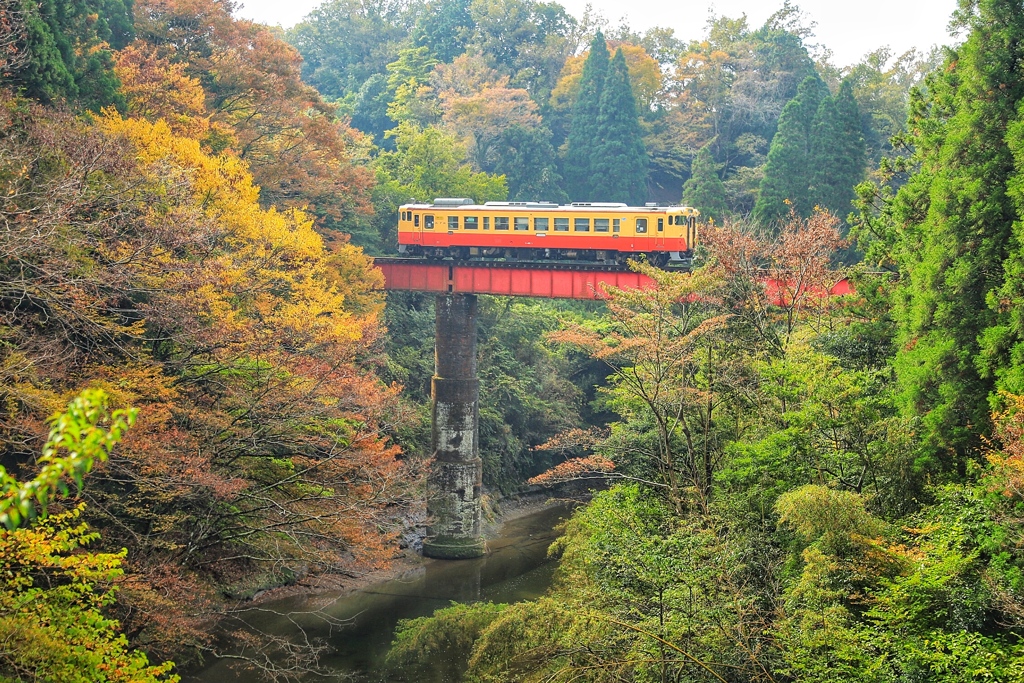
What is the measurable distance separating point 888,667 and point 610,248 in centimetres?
2057

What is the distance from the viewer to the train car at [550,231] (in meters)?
30.6

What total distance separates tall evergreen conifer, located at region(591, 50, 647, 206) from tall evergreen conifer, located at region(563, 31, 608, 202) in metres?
0.40

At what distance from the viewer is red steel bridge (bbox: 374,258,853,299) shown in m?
28.4

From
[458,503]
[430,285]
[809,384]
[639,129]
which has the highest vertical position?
[639,129]

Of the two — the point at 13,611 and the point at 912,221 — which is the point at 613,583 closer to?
the point at 13,611

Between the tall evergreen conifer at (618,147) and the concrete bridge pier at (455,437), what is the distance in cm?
2161

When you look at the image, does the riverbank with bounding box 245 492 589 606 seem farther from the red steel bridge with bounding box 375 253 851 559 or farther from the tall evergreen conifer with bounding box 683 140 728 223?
the tall evergreen conifer with bounding box 683 140 728 223

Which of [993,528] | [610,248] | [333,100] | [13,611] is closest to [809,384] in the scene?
[993,528]

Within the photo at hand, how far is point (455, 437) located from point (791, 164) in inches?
815

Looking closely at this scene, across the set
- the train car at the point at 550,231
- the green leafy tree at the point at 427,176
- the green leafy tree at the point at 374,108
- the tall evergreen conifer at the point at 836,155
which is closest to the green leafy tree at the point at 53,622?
the train car at the point at 550,231

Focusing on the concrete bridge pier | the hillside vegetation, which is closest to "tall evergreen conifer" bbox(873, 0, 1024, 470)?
the hillside vegetation

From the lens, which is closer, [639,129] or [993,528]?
[993,528]

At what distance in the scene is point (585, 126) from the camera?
5150 centimetres

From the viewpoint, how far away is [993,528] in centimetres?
1314
